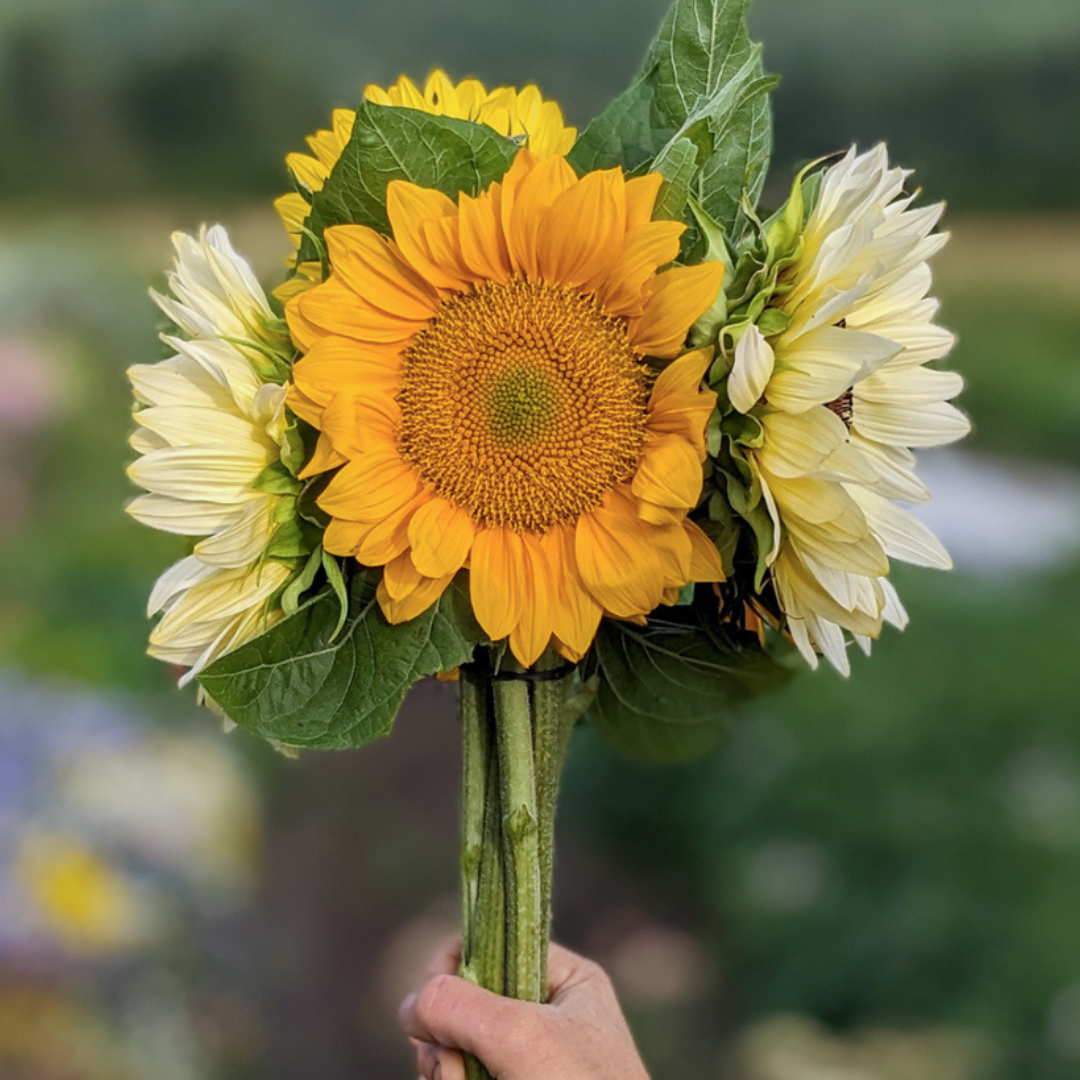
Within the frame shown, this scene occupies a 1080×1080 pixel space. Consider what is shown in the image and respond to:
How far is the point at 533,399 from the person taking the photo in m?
0.54

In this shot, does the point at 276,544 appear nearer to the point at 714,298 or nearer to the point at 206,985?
the point at 714,298

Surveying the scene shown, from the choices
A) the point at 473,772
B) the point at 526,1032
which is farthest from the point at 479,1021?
the point at 473,772

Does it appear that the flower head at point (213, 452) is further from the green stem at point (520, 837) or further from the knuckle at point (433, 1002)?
the knuckle at point (433, 1002)

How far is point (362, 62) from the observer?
2.13 metres

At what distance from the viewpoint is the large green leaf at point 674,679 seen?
2.12 ft

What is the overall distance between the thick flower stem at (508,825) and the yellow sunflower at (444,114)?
247 mm

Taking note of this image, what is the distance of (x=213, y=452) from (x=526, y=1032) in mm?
349

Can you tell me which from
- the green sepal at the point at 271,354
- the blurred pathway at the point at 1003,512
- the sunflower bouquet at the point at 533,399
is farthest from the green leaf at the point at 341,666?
the blurred pathway at the point at 1003,512

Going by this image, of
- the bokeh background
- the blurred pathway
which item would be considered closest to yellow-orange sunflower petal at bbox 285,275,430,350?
the bokeh background

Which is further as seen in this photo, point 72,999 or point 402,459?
point 72,999

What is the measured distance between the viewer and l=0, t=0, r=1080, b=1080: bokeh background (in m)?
1.69

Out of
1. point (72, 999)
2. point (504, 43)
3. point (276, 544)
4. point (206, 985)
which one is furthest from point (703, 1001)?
point (504, 43)

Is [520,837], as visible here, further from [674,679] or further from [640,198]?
[640,198]

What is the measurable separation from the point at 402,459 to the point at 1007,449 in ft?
5.37
